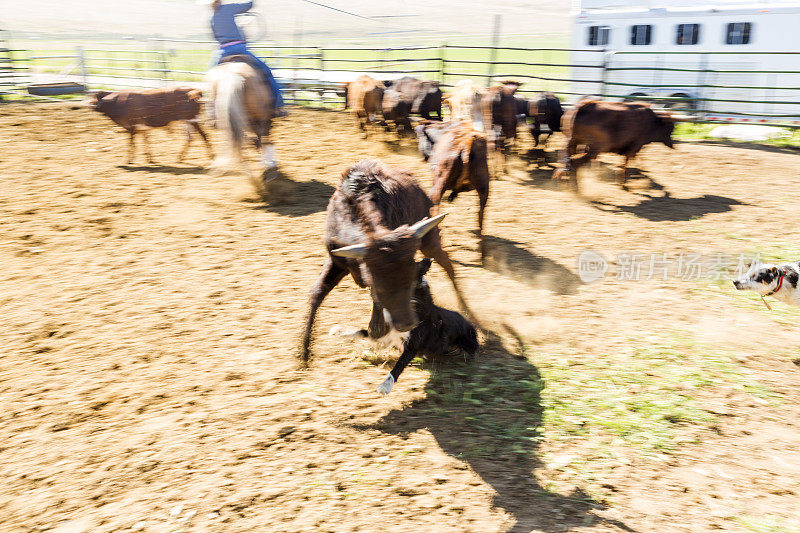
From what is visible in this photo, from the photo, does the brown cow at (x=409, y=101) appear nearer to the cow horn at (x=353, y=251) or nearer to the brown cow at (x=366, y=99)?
the brown cow at (x=366, y=99)

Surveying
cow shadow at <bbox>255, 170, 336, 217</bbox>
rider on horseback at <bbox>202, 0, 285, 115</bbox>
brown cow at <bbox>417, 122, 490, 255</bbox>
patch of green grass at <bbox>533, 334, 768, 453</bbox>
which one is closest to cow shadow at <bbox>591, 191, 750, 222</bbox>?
brown cow at <bbox>417, 122, 490, 255</bbox>

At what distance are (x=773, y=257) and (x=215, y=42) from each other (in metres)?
7.95

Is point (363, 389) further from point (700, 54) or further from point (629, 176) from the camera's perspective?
point (700, 54)

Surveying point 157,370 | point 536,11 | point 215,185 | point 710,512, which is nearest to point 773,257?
point 710,512

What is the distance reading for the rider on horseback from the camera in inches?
327

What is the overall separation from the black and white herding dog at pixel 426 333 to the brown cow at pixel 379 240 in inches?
4.0


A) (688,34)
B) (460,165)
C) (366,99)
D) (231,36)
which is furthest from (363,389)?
(688,34)

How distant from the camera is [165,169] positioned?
28.8 ft

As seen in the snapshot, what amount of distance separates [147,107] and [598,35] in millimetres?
12935

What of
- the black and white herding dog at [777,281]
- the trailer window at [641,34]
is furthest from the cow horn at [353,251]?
the trailer window at [641,34]

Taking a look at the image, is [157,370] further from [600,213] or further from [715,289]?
[600,213]

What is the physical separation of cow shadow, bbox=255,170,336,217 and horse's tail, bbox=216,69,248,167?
691 mm

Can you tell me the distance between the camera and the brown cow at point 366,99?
11.4 metres

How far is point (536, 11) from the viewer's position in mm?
109688
